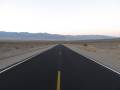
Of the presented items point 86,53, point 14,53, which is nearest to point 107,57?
point 86,53

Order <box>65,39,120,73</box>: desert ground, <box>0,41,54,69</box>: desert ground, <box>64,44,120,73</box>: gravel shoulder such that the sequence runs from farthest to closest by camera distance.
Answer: <box>0,41,54,69</box>: desert ground < <box>65,39,120,73</box>: desert ground < <box>64,44,120,73</box>: gravel shoulder

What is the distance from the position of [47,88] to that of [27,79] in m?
2.91

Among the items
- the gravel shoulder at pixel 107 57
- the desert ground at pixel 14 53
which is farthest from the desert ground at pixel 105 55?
the desert ground at pixel 14 53

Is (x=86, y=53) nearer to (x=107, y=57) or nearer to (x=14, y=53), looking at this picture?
(x=107, y=57)

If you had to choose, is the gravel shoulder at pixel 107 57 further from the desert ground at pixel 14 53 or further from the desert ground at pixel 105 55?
the desert ground at pixel 14 53

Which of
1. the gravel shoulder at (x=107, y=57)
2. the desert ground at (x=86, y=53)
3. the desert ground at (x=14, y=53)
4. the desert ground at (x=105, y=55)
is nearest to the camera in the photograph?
the gravel shoulder at (x=107, y=57)

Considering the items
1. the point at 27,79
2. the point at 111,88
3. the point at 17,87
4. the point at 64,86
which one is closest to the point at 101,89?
the point at 111,88

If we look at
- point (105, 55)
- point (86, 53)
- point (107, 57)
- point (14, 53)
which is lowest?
point (14, 53)

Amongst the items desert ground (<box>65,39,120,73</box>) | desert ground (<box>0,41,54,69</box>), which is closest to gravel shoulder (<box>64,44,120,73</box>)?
desert ground (<box>65,39,120,73</box>)

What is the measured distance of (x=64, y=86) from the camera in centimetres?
1083

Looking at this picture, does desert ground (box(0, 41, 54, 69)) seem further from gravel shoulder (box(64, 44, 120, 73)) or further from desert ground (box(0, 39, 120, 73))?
gravel shoulder (box(64, 44, 120, 73))

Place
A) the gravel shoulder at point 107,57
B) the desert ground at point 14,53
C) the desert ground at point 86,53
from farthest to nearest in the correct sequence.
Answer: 1. the desert ground at point 14,53
2. the desert ground at point 86,53
3. the gravel shoulder at point 107,57

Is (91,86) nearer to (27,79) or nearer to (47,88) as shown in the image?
(47,88)

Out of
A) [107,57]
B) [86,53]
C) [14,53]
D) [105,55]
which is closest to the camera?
[107,57]
